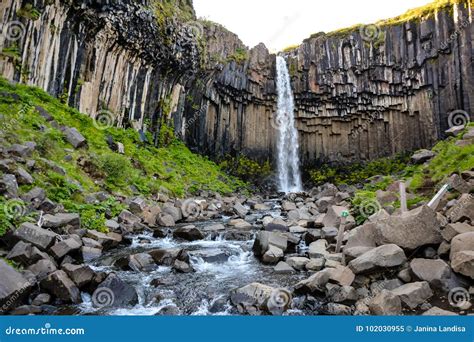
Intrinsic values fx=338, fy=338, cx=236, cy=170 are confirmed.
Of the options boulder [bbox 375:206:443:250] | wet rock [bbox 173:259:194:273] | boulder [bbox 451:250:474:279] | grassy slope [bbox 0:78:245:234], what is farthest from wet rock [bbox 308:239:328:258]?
grassy slope [bbox 0:78:245:234]

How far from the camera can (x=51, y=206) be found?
10.1 metres

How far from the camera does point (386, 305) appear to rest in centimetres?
595

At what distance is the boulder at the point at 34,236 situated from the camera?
25.2ft

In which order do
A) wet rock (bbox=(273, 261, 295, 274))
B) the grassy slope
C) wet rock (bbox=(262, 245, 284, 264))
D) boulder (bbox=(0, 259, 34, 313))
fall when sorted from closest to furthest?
boulder (bbox=(0, 259, 34, 313)) → wet rock (bbox=(273, 261, 295, 274)) → wet rock (bbox=(262, 245, 284, 264)) → the grassy slope

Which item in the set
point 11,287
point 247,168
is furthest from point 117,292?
point 247,168

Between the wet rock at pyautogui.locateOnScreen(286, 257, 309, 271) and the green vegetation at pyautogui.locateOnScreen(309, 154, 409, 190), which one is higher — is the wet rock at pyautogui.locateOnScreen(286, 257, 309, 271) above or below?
below

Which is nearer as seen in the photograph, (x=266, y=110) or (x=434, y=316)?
(x=434, y=316)

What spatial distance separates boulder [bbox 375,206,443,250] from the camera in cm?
782

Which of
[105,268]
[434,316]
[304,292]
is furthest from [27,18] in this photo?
[434,316]

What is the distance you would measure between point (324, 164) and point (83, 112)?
2607cm

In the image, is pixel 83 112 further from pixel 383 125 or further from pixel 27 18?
pixel 383 125

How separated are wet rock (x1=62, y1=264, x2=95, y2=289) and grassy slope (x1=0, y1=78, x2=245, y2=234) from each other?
157 inches

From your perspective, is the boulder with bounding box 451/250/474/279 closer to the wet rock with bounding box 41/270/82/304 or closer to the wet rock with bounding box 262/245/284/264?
the wet rock with bounding box 262/245/284/264

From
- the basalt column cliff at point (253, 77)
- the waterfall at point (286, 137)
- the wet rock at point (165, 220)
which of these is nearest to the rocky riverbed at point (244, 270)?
the wet rock at point (165, 220)
